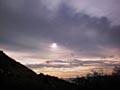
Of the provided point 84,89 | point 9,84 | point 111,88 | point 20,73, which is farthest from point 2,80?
point 111,88

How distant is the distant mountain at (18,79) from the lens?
148 m

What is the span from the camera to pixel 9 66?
7023 inches

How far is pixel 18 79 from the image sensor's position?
160 m

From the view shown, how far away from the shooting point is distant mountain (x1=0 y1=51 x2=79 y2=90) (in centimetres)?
14750

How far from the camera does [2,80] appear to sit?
145750 mm

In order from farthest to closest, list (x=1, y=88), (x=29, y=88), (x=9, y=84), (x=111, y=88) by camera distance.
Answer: (x=111, y=88), (x=29, y=88), (x=9, y=84), (x=1, y=88)

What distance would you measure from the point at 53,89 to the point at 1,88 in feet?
135

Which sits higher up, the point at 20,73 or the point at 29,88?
the point at 20,73

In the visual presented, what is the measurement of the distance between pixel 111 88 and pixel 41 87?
6817cm

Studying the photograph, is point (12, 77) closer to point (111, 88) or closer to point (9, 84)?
point (9, 84)

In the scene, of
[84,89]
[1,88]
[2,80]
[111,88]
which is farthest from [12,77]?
[111,88]

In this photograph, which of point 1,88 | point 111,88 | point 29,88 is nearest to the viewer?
point 1,88

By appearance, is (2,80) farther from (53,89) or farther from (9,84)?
(53,89)

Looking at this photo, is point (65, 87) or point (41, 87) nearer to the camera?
point (41, 87)
